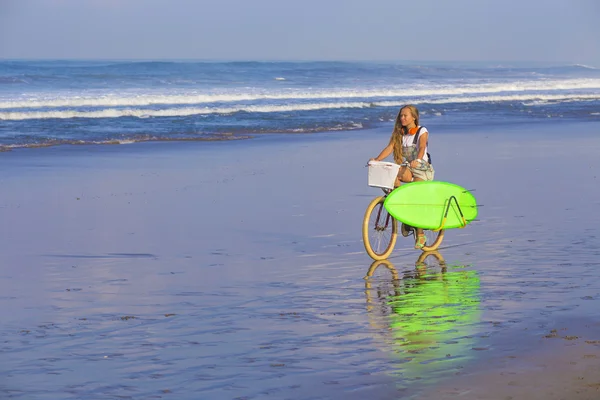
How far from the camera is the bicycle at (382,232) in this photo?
8945 mm

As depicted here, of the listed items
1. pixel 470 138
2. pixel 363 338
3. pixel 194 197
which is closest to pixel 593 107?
pixel 470 138

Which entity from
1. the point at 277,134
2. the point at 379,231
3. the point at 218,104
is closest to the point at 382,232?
the point at 379,231

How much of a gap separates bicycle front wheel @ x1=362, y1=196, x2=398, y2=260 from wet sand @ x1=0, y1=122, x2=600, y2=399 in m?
0.15

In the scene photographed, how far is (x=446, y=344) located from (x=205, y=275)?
113 inches

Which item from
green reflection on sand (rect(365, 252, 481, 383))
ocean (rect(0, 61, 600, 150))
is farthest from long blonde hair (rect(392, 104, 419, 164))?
ocean (rect(0, 61, 600, 150))

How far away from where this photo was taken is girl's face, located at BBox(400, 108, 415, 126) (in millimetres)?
9188

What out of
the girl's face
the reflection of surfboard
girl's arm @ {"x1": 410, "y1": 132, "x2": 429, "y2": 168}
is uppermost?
the girl's face

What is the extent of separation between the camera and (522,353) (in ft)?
18.5

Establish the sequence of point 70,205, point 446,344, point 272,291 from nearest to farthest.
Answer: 1. point 446,344
2. point 272,291
3. point 70,205

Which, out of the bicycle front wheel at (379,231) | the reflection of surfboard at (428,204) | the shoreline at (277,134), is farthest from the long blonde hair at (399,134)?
the shoreline at (277,134)

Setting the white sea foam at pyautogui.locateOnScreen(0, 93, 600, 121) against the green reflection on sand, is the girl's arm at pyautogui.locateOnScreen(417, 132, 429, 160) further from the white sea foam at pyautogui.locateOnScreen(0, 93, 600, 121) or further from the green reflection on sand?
the white sea foam at pyautogui.locateOnScreen(0, 93, 600, 121)

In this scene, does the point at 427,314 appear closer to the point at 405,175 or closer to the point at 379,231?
the point at 379,231

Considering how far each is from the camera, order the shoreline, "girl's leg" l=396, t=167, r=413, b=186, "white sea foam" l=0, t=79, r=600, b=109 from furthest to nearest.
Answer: "white sea foam" l=0, t=79, r=600, b=109, the shoreline, "girl's leg" l=396, t=167, r=413, b=186

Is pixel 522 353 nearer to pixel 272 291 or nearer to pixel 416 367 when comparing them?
pixel 416 367
